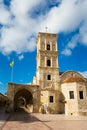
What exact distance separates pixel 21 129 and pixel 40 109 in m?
21.0

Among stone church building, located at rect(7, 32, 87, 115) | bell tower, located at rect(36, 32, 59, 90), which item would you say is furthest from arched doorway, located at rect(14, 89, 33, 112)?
bell tower, located at rect(36, 32, 59, 90)

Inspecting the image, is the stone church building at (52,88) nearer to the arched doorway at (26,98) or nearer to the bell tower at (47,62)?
the bell tower at (47,62)

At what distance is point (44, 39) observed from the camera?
42.5 metres

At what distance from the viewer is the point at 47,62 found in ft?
135

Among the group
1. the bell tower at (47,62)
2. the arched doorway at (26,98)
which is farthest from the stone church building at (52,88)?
the arched doorway at (26,98)

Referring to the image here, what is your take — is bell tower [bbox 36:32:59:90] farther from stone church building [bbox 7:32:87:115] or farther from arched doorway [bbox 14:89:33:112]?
arched doorway [bbox 14:89:33:112]

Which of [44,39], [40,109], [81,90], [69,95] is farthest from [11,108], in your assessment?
[44,39]

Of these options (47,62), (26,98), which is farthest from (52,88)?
(26,98)

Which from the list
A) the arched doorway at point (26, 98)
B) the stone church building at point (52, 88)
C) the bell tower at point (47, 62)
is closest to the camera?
the stone church building at point (52, 88)

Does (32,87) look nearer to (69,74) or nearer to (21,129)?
(69,74)

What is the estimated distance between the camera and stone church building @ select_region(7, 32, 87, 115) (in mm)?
29567

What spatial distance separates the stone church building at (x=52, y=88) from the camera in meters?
29.6

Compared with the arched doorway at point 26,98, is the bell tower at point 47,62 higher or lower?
higher

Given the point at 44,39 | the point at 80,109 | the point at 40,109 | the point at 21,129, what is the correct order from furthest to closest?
the point at 44,39 → the point at 40,109 → the point at 80,109 → the point at 21,129
